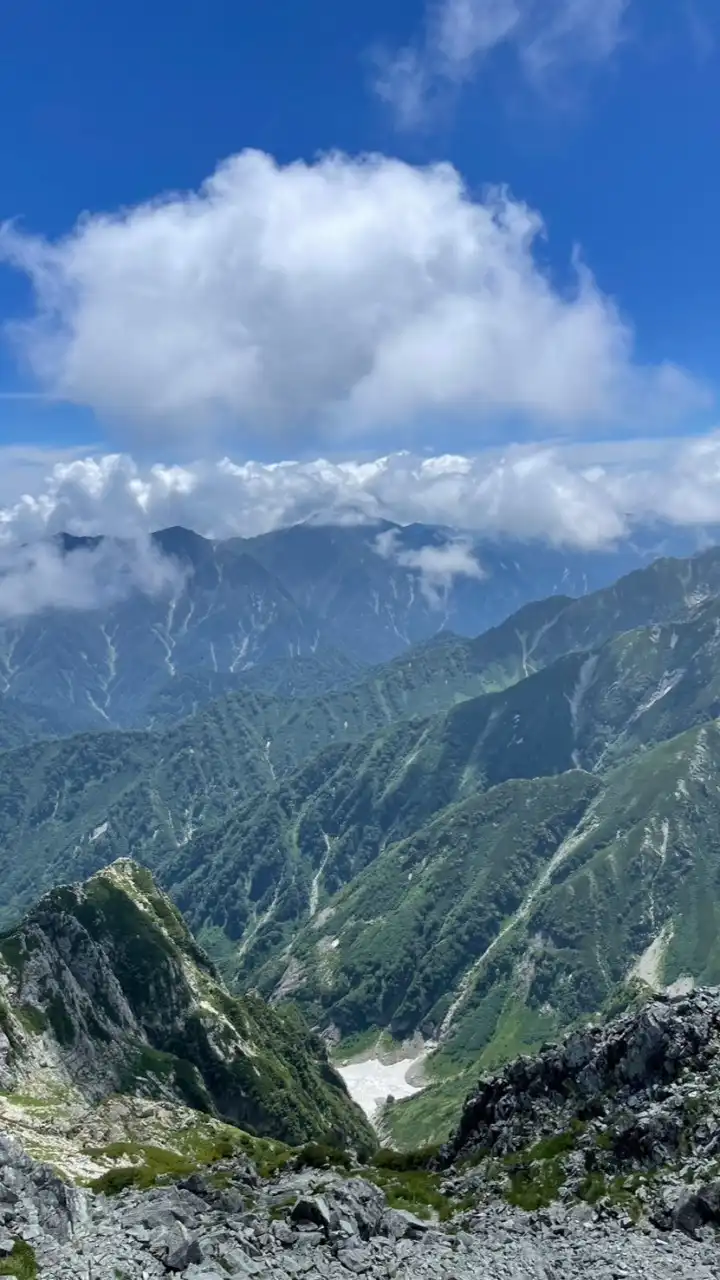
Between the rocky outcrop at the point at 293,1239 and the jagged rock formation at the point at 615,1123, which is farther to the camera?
the jagged rock formation at the point at 615,1123

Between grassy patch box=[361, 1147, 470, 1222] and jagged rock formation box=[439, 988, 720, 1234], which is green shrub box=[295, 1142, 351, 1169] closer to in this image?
grassy patch box=[361, 1147, 470, 1222]

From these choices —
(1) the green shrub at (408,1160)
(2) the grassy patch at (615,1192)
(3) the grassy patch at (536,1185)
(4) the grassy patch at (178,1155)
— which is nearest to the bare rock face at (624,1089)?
(2) the grassy patch at (615,1192)

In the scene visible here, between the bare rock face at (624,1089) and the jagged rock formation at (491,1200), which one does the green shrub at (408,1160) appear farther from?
the jagged rock formation at (491,1200)

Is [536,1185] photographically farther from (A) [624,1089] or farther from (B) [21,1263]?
(B) [21,1263]

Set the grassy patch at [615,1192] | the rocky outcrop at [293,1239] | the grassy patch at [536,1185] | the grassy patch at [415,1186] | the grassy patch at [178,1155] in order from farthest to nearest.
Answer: the grassy patch at [178,1155] < the grassy patch at [415,1186] < the grassy patch at [536,1185] < the grassy patch at [615,1192] < the rocky outcrop at [293,1239]

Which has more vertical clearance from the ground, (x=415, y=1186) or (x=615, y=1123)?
(x=615, y=1123)

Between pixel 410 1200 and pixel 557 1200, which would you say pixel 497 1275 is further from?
pixel 410 1200

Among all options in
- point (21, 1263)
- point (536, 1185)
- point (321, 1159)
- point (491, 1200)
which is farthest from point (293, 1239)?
point (321, 1159)

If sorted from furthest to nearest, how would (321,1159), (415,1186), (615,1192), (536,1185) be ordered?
1. (321,1159)
2. (415,1186)
3. (536,1185)
4. (615,1192)

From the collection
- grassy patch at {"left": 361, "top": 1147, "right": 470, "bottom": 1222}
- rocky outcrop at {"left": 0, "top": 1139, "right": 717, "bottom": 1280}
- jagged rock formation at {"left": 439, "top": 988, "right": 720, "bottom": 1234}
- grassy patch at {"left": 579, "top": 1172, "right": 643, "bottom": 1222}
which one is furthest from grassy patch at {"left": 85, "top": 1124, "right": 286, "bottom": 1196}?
grassy patch at {"left": 579, "top": 1172, "right": 643, "bottom": 1222}

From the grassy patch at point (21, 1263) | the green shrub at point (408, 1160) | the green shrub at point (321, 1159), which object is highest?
the grassy patch at point (21, 1263)
